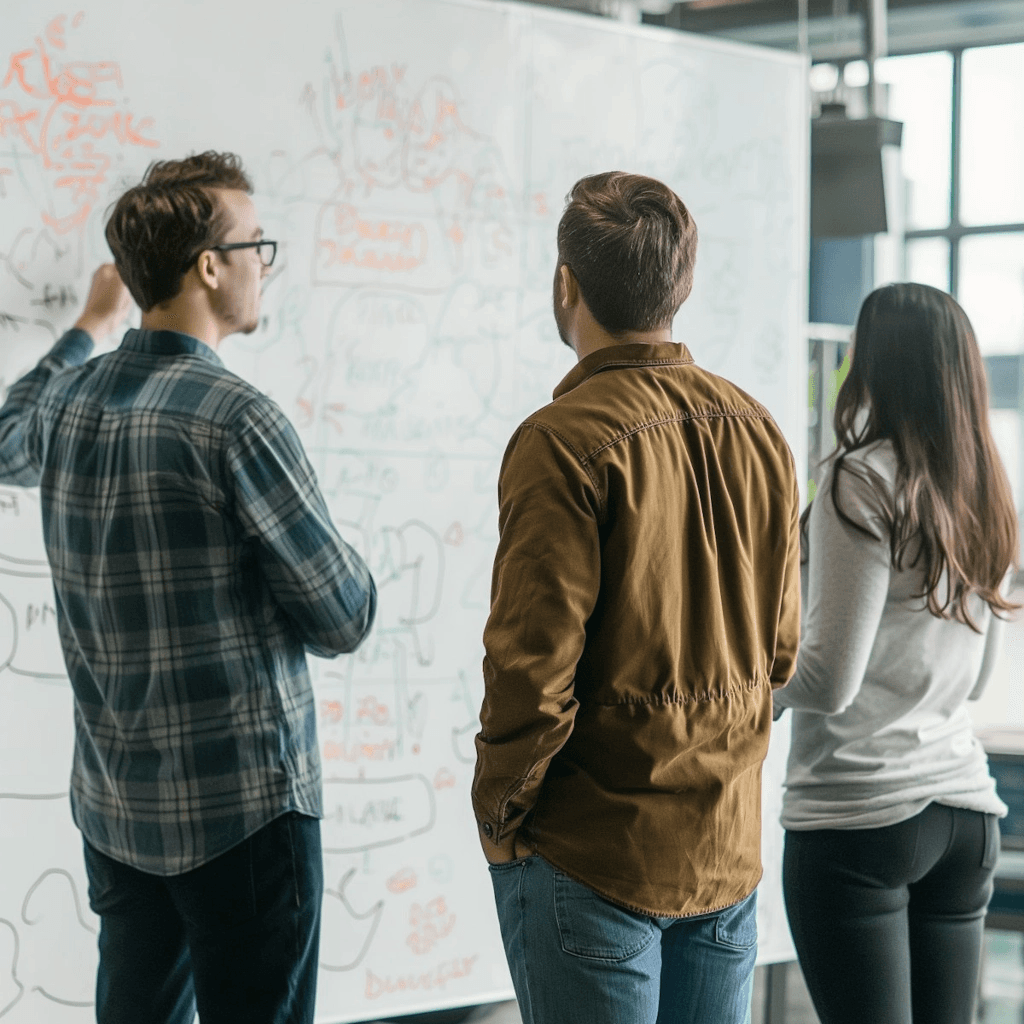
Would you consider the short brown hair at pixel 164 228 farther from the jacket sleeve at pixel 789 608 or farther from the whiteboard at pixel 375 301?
the jacket sleeve at pixel 789 608

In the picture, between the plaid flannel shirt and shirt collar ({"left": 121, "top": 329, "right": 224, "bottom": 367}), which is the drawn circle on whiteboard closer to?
the plaid flannel shirt

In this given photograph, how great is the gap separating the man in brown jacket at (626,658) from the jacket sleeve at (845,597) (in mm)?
286

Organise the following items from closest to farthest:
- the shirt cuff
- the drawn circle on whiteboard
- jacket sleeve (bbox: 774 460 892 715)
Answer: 1. jacket sleeve (bbox: 774 460 892 715)
2. the shirt cuff
3. the drawn circle on whiteboard

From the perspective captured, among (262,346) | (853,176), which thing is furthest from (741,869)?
(853,176)

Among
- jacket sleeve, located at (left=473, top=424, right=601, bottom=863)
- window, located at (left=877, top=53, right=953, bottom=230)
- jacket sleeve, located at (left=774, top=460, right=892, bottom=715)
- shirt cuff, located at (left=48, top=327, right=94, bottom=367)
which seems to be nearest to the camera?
jacket sleeve, located at (left=473, top=424, right=601, bottom=863)

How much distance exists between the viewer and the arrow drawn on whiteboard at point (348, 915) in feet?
6.16

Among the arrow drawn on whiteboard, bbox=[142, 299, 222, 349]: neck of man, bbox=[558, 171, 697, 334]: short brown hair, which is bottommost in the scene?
the arrow drawn on whiteboard

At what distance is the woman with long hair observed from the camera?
1.39 meters

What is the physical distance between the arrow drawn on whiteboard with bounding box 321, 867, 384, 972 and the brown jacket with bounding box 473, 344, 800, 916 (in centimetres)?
87

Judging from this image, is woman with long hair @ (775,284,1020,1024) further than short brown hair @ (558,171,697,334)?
Yes

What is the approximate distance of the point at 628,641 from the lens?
1033mm

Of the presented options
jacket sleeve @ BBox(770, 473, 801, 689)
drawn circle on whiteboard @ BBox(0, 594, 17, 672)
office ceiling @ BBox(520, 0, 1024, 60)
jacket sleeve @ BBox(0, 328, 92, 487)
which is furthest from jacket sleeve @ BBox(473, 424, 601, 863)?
office ceiling @ BBox(520, 0, 1024, 60)

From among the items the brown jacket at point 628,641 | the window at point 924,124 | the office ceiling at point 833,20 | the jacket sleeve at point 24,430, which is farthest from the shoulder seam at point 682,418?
the window at point 924,124

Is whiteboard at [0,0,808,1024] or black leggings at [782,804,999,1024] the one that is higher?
whiteboard at [0,0,808,1024]
